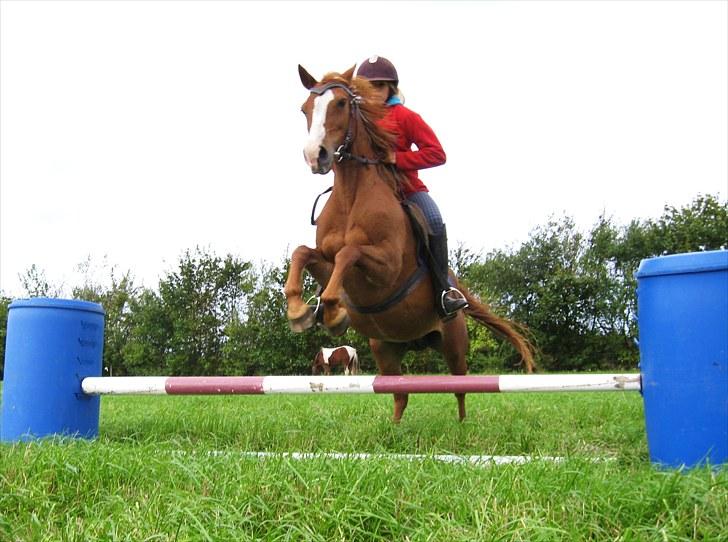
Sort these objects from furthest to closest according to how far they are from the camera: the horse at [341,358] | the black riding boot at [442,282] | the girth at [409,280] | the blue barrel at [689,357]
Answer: the horse at [341,358] → the black riding boot at [442,282] → the girth at [409,280] → the blue barrel at [689,357]

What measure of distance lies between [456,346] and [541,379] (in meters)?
2.09

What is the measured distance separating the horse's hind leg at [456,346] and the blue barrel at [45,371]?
2.53 metres

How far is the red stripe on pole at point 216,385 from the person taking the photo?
3.05 metres

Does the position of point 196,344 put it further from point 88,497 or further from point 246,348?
point 88,497

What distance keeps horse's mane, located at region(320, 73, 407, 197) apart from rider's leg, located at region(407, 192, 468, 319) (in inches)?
9.9

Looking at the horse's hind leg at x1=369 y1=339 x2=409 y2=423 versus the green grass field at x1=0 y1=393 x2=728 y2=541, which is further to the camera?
the horse's hind leg at x1=369 y1=339 x2=409 y2=423

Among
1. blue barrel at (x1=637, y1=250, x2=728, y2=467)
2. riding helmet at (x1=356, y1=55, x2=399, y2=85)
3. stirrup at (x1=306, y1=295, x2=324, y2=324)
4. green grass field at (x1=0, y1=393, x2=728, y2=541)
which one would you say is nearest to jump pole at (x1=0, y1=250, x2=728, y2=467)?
blue barrel at (x1=637, y1=250, x2=728, y2=467)

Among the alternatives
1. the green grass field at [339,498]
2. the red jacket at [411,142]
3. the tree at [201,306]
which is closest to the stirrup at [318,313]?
the green grass field at [339,498]

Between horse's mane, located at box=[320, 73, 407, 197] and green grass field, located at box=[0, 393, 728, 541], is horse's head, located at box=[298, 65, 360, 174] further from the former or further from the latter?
green grass field, located at box=[0, 393, 728, 541]

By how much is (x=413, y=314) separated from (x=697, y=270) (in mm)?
1947

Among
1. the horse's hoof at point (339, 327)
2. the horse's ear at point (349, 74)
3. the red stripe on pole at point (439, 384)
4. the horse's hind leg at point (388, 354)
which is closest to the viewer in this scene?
the red stripe on pole at point (439, 384)

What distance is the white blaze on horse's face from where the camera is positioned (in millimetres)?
3117

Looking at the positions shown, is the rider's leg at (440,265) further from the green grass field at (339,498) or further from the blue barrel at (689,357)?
the blue barrel at (689,357)

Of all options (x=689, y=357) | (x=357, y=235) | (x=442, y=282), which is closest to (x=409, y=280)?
(x=442, y=282)
